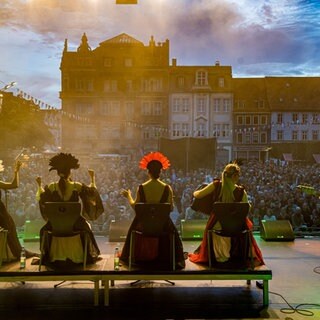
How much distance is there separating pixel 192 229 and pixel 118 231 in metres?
1.25

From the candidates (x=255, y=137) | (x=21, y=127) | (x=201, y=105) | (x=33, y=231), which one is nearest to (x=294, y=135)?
(x=255, y=137)

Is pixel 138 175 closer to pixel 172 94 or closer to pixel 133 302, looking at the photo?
pixel 172 94

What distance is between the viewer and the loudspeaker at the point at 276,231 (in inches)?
315

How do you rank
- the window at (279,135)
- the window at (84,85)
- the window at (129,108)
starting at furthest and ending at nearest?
the window at (279,135), the window at (129,108), the window at (84,85)

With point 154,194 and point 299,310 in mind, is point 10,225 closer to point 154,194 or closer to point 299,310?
point 154,194

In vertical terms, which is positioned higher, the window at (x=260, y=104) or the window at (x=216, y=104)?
the window at (x=260, y=104)

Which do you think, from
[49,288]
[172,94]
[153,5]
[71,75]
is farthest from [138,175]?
[49,288]

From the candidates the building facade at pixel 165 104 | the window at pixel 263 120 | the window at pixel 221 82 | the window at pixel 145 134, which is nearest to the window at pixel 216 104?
the building facade at pixel 165 104

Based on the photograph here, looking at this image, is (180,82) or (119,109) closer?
(180,82)

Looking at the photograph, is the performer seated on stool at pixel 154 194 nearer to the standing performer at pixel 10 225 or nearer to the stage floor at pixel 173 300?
the stage floor at pixel 173 300

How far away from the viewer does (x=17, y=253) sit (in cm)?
516

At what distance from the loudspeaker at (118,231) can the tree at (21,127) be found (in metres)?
4.96

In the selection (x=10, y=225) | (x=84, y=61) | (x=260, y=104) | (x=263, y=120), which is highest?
(x=84, y=61)

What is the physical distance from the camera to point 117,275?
4707 mm
